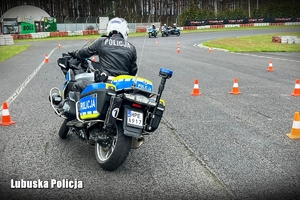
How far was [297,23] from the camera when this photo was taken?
6750cm

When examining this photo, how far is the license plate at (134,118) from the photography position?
4531 mm

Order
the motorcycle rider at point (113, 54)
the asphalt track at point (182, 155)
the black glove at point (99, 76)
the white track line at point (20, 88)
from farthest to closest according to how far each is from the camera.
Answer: the white track line at point (20, 88)
the motorcycle rider at point (113, 54)
the black glove at point (99, 76)
the asphalt track at point (182, 155)

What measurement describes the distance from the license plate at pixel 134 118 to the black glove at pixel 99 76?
73 cm

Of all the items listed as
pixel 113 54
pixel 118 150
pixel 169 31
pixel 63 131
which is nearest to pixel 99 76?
pixel 113 54

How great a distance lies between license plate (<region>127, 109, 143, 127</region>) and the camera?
4531 mm

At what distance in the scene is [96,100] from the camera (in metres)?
4.79

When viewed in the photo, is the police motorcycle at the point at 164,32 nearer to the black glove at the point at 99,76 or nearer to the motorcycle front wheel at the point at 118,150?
the black glove at the point at 99,76

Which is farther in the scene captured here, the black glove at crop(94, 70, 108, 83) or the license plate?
the black glove at crop(94, 70, 108, 83)

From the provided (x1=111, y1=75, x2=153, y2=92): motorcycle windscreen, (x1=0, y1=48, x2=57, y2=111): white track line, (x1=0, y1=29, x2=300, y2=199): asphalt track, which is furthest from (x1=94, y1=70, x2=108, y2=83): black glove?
(x1=0, y1=48, x2=57, y2=111): white track line

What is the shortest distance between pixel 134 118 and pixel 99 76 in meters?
0.92

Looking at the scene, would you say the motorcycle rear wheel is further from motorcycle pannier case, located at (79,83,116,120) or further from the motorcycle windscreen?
the motorcycle windscreen

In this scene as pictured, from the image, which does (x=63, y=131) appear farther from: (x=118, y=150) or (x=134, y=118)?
(x=134, y=118)

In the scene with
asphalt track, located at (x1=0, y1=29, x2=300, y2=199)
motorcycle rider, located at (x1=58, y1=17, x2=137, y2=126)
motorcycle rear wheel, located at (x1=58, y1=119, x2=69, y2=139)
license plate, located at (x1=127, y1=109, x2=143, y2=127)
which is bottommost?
asphalt track, located at (x1=0, y1=29, x2=300, y2=199)

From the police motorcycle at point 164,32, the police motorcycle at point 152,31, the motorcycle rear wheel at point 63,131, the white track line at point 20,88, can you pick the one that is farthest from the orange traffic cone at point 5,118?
the police motorcycle at point 164,32
